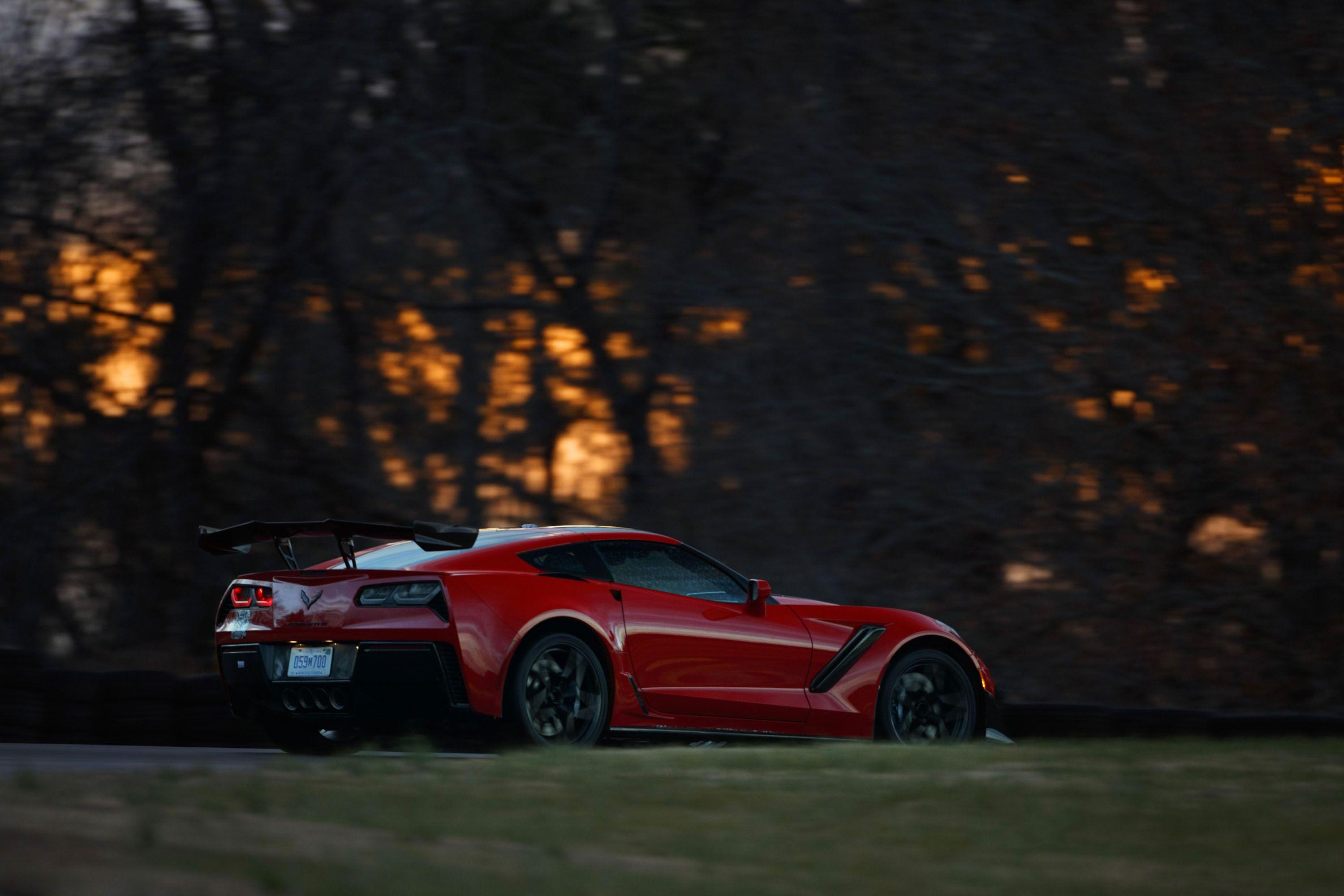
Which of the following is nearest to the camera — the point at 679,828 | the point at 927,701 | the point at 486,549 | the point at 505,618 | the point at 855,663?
the point at 679,828

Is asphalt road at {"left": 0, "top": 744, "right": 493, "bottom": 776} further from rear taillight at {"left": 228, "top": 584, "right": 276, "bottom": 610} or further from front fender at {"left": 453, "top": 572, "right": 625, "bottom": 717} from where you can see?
rear taillight at {"left": 228, "top": 584, "right": 276, "bottom": 610}

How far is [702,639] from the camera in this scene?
8148 mm

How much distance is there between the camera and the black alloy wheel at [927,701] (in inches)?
345

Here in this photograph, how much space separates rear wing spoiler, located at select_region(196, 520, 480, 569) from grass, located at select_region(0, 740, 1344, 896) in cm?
114

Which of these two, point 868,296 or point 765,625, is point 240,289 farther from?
point 765,625

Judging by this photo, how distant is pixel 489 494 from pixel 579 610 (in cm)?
691

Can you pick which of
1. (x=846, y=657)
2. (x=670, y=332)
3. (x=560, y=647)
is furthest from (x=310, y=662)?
(x=670, y=332)

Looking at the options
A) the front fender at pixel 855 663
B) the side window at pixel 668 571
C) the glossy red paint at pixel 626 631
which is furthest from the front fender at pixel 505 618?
the front fender at pixel 855 663

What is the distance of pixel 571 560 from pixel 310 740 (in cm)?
173

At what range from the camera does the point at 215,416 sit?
14.6 m

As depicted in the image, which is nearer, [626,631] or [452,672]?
[452,672]

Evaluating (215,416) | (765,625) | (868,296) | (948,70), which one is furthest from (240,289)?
(765,625)

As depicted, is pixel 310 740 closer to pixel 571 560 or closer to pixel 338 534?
pixel 338 534

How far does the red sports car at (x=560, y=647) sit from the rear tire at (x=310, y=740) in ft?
0.04
